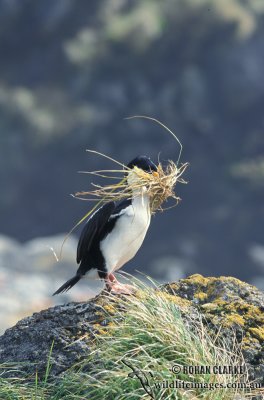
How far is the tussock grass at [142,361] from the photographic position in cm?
694

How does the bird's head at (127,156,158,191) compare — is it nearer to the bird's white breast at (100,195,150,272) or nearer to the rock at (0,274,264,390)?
the bird's white breast at (100,195,150,272)

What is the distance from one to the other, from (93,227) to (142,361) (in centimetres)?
Answer: 216

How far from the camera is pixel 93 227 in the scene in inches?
353

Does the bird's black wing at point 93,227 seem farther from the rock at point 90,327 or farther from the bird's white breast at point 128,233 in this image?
the rock at point 90,327

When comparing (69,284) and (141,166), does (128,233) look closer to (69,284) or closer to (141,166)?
(141,166)

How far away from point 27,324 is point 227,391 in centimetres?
184

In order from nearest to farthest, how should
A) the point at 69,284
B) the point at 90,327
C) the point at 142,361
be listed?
the point at 142,361, the point at 90,327, the point at 69,284

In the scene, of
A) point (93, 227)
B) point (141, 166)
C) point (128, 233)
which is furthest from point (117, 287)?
point (141, 166)

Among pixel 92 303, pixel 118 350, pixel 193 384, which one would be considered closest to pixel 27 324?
pixel 92 303

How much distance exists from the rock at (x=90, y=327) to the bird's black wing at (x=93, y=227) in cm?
96

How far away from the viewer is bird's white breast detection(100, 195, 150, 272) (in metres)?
8.78

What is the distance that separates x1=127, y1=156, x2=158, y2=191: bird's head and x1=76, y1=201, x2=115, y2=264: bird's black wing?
0.35 m

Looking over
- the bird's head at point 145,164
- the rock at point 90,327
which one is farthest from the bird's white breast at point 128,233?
the rock at point 90,327

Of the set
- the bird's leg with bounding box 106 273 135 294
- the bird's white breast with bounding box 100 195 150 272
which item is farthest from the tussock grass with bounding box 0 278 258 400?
the bird's white breast with bounding box 100 195 150 272
